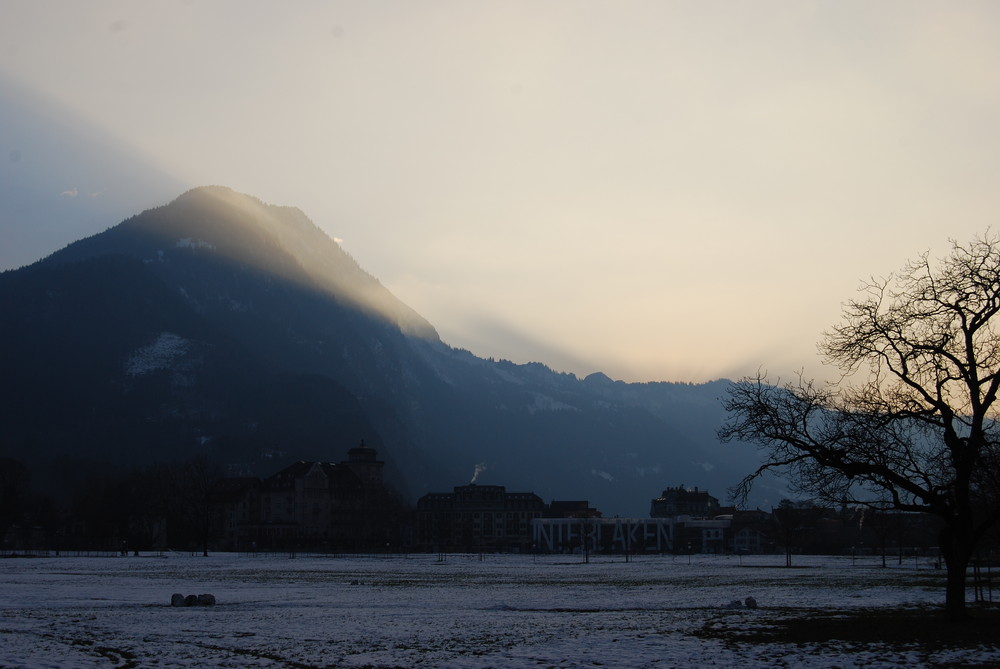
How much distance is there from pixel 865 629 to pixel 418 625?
15.2 metres

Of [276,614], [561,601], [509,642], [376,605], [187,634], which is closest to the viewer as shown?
[509,642]

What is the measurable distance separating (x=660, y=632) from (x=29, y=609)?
26.7 metres

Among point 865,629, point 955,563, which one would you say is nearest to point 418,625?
point 865,629

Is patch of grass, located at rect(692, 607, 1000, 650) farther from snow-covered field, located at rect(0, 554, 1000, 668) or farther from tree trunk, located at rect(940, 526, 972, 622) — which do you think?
snow-covered field, located at rect(0, 554, 1000, 668)

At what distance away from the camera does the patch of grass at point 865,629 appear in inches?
1146

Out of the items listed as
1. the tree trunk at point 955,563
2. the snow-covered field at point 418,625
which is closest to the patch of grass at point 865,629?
the tree trunk at point 955,563

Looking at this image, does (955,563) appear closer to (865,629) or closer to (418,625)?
(865,629)

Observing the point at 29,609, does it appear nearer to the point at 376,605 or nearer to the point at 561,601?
the point at 376,605

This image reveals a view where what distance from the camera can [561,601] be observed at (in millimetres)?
50594

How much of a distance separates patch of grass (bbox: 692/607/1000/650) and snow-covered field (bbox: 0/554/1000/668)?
0.95 meters

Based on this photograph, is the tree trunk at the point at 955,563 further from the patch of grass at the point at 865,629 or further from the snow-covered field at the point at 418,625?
the snow-covered field at the point at 418,625

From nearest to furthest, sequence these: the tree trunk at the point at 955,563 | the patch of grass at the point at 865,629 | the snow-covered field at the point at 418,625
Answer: the snow-covered field at the point at 418,625, the patch of grass at the point at 865,629, the tree trunk at the point at 955,563

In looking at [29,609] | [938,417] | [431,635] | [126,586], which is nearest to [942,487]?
[938,417]

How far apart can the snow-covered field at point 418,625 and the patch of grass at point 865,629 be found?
946 mm
